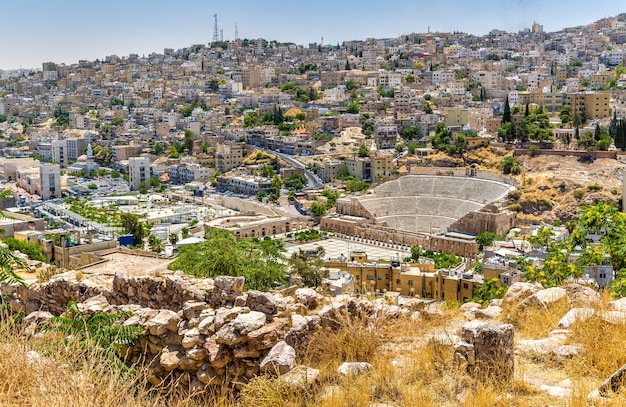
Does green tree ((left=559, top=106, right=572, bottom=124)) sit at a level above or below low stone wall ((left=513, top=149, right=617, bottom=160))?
above

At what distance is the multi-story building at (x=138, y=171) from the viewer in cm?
4325

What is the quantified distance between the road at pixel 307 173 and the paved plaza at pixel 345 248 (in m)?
9.51

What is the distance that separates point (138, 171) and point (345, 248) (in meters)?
20.8

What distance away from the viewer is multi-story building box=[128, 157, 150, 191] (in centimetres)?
4325

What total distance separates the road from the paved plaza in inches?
374

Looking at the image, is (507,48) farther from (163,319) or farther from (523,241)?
(163,319)

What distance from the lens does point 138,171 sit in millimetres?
43438

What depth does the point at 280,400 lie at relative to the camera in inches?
145

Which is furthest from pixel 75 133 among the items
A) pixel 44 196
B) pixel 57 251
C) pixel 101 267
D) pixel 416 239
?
pixel 101 267

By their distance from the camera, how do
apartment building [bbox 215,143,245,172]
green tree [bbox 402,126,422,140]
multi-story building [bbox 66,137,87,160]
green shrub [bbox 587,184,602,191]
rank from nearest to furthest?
green shrub [bbox 587,184,602,191]
green tree [bbox 402,126,422,140]
apartment building [bbox 215,143,245,172]
multi-story building [bbox 66,137,87,160]

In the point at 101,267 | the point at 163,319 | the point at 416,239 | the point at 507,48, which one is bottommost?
the point at 416,239

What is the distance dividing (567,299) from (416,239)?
2279 centimetres

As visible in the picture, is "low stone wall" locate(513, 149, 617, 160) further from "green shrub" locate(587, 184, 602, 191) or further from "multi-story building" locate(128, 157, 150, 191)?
"multi-story building" locate(128, 157, 150, 191)

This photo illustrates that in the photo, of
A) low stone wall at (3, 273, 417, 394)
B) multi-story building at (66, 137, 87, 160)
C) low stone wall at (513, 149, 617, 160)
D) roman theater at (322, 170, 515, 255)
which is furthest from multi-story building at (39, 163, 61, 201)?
low stone wall at (3, 273, 417, 394)
